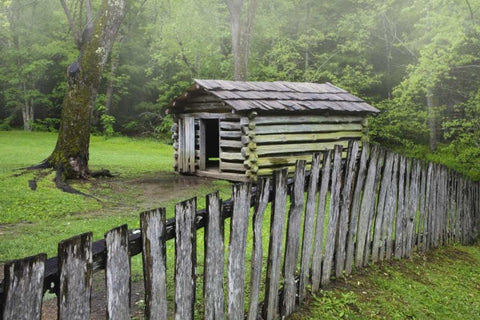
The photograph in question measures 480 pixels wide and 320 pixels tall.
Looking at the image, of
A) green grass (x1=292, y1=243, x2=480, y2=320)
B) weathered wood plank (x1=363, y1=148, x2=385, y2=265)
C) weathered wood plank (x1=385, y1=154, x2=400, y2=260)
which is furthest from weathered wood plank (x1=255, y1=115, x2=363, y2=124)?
weathered wood plank (x1=363, y1=148, x2=385, y2=265)

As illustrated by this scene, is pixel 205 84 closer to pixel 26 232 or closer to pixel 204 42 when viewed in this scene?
pixel 26 232

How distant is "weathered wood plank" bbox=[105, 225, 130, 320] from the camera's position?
2.43 meters

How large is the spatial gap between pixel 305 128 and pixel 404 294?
9523mm

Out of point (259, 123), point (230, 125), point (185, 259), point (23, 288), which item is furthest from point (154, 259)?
point (230, 125)

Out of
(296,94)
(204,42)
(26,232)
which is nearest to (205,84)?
(296,94)

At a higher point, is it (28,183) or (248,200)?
(248,200)

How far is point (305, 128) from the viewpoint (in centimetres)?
1426

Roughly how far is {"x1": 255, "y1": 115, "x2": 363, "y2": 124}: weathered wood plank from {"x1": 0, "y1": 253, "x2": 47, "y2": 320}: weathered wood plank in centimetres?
1097

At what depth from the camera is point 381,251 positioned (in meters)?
6.07

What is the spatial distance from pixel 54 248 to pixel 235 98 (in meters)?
7.45

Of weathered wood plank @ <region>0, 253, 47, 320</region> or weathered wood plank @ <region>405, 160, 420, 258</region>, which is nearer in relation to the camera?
weathered wood plank @ <region>0, 253, 47, 320</region>

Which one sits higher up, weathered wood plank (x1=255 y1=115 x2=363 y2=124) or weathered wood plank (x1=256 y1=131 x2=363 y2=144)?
weathered wood plank (x1=255 y1=115 x2=363 y2=124)

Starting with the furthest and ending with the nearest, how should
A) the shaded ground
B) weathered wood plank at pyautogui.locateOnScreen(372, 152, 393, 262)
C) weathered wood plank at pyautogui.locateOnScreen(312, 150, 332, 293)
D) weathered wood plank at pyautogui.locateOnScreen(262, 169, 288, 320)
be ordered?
the shaded ground
weathered wood plank at pyautogui.locateOnScreen(372, 152, 393, 262)
weathered wood plank at pyautogui.locateOnScreen(312, 150, 332, 293)
weathered wood plank at pyautogui.locateOnScreen(262, 169, 288, 320)

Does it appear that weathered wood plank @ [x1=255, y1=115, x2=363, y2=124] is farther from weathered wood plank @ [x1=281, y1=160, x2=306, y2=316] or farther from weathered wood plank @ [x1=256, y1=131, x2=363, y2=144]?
weathered wood plank @ [x1=281, y1=160, x2=306, y2=316]
